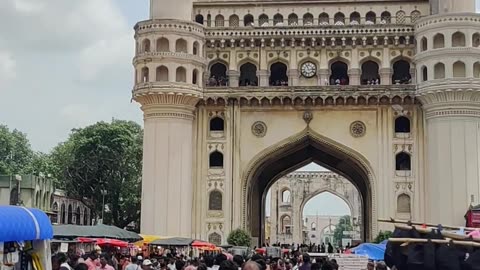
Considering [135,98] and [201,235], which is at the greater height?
[135,98]

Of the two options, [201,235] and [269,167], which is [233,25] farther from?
[201,235]

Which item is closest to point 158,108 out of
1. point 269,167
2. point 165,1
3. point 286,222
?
point 165,1

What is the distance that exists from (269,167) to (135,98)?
9507 millimetres

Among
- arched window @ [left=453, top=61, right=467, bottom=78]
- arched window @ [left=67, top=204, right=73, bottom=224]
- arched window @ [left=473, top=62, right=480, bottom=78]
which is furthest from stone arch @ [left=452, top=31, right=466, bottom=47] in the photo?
arched window @ [left=67, top=204, right=73, bottom=224]

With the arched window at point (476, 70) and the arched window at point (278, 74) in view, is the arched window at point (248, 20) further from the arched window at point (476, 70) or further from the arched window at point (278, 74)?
the arched window at point (476, 70)

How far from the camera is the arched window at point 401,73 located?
41.2 m

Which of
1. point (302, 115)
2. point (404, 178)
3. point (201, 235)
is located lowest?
point (201, 235)

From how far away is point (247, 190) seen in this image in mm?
40812

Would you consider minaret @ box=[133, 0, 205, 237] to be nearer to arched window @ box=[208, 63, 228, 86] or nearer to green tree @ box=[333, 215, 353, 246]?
arched window @ box=[208, 63, 228, 86]

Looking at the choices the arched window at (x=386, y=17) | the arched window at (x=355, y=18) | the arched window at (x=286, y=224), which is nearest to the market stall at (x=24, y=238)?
the arched window at (x=355, y=18)

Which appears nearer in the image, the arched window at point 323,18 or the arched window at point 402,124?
the arched window at point 402,124

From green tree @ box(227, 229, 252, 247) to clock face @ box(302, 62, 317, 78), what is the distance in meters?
9.05

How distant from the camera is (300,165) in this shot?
46.2 m

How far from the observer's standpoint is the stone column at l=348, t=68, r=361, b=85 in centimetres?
4075
